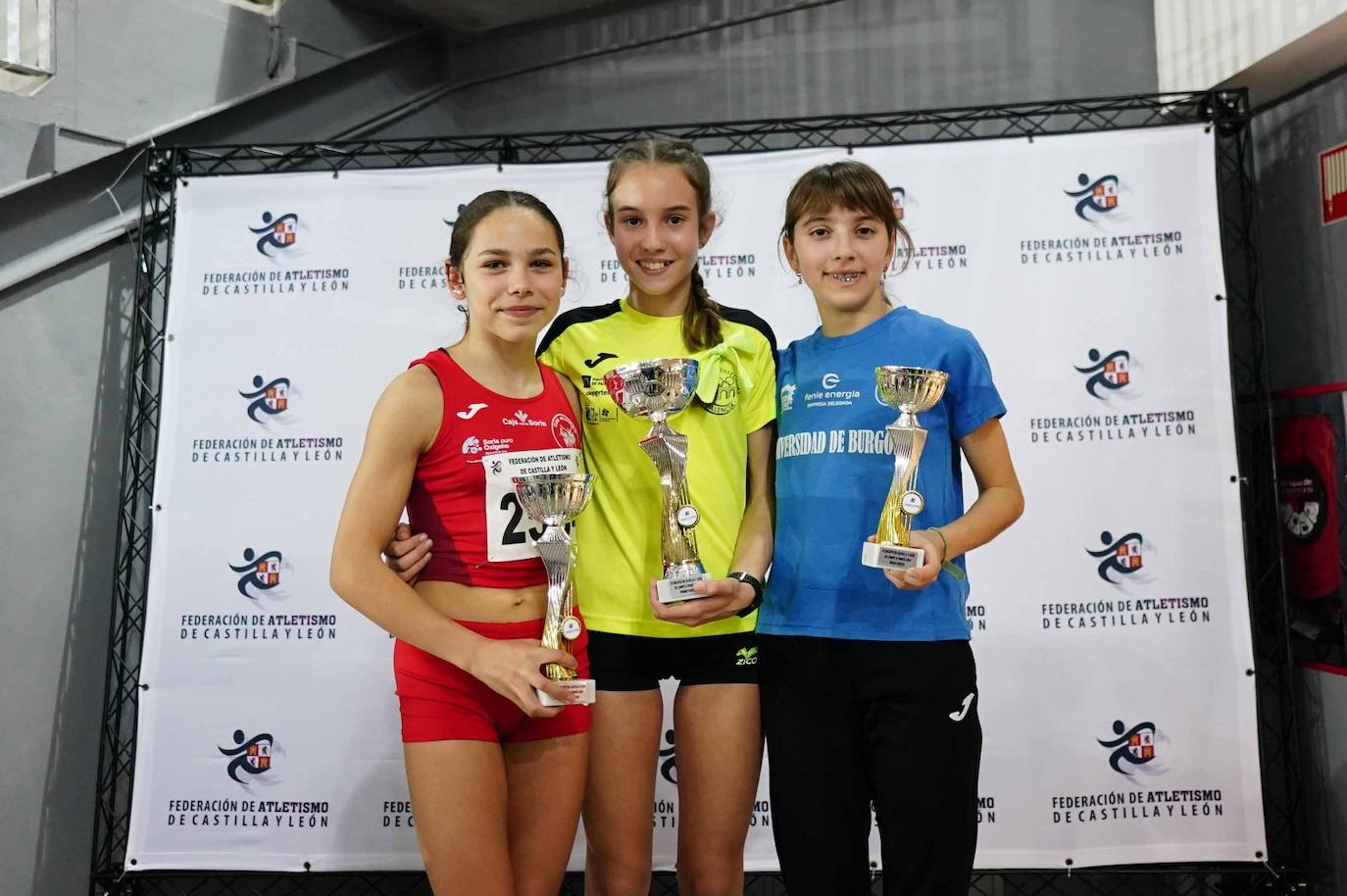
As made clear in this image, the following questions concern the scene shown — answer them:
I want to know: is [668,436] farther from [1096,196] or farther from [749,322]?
[1096,196]

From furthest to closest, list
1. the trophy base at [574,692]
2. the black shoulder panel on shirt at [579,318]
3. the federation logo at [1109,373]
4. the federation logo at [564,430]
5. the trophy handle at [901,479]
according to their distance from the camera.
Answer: the federation logo at [1109,373] < the black shoulder panel on shirt at [579,318] < the federation logo at [564,430] < the trophy handle at [901,479] < the trophy base at [574,692]

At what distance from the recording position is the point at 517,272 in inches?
73.9

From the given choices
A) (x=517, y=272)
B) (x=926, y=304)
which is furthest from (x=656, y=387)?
(x=926, y=304)

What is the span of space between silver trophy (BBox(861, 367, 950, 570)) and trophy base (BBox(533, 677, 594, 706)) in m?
0.50

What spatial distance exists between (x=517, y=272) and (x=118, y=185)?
8.87 ft

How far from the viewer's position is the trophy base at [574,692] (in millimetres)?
1647


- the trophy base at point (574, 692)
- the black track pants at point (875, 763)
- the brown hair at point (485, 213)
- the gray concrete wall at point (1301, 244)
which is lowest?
the black track pants at point (875, 763)

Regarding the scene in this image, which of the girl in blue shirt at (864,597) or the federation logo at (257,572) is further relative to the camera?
the federation logo at (257,572)

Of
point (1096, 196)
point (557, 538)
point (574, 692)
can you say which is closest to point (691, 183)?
point (557, 538)

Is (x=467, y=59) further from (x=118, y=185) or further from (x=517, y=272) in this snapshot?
(x=517, y=272)

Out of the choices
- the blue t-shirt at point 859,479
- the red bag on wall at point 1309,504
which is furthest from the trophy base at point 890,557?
the red bag on wall at point 1309,504

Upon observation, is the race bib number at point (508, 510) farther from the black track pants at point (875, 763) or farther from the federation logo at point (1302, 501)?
the federation logo at point (1302, 501)

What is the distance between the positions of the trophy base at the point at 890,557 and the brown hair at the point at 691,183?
580mm

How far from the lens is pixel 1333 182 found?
349 centimetres
